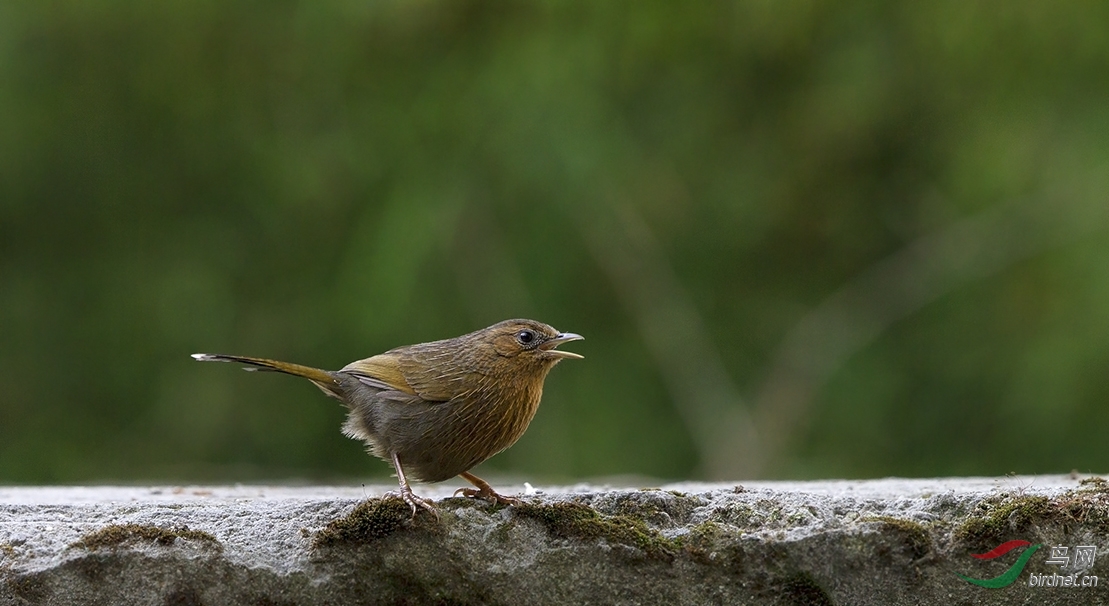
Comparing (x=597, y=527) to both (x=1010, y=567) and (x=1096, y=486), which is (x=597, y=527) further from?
(x=1096, y=486)

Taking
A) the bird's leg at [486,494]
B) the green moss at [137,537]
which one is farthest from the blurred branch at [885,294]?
the green moss at [137,537]

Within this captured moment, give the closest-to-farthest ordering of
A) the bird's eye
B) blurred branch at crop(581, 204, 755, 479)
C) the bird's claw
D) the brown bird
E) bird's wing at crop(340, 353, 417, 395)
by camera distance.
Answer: the bird's claw < the brown bird < bird's wing at crop(340, 353, 417, 395) < the bird's eye < blurred branch at crop(581, 204, 755, 479)

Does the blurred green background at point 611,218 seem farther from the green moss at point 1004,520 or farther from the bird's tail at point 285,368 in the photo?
the green moss at point 1004,520

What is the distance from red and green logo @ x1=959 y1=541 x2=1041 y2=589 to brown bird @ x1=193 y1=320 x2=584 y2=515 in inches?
56.7

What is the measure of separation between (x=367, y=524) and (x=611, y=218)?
6831 mm

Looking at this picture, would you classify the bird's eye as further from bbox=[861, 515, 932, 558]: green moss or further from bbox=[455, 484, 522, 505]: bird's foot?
bbox=[861, 515, 932, 558]: green moss

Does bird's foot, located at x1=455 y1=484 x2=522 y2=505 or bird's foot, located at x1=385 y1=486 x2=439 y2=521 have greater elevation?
bird's foot, located at x1=455 y1=484 x2=522 y2=505

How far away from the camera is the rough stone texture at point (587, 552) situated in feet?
9.27

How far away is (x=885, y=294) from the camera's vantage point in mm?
9406

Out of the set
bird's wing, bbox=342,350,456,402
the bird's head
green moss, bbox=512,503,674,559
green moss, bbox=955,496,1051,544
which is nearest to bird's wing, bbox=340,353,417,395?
bird's wing, bbox=342,350,456,402

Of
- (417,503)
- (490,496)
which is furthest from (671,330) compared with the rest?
(417,503)

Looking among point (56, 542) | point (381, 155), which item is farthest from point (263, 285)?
point (56, 542)

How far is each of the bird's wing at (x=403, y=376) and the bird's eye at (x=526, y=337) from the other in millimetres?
313

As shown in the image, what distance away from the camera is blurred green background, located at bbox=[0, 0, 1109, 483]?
356 inches
